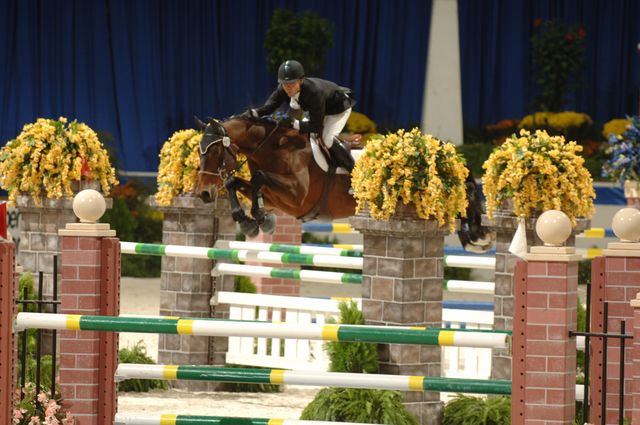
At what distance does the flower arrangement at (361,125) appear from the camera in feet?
56.1

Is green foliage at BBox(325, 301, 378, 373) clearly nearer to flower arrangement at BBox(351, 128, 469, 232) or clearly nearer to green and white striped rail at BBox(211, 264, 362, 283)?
flower arrangement at BBox(351, 128, 469, 232)

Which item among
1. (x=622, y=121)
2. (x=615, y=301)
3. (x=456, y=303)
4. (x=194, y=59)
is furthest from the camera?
(x=194, y=59)

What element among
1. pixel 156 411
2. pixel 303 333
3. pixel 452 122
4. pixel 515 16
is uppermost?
pixel 515 16

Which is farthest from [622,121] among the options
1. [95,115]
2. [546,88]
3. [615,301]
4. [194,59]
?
[615,301]

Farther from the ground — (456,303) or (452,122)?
(452,122)

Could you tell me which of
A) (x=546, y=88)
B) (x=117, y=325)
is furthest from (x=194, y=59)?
(x=117, y=325)

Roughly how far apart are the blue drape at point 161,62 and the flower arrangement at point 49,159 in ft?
32.1

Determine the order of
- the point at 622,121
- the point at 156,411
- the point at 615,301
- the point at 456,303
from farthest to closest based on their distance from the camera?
the point at 622,121 → the point at 456,303 → the point at 156,411 → the point at 615,301

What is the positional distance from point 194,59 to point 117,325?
1380 cm

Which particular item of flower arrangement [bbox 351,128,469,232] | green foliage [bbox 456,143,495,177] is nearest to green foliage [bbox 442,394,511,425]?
flower arrangement [bbox 351,128,469,232]

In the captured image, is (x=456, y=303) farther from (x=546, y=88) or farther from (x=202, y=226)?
(x=546, y=88)

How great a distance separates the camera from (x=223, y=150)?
7.98 m

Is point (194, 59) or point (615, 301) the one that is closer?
point (615, 301)

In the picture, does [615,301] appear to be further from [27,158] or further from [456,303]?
[456,303]
